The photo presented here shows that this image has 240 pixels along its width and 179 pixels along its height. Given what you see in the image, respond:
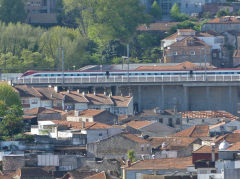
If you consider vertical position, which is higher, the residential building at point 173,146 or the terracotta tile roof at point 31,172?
the terracotta tile roof at point 31,172

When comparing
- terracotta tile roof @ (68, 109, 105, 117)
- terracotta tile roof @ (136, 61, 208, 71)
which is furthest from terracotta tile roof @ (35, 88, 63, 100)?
terracotta tile roof @ (136, 61, 208, 71)

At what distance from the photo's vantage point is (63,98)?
4299 inches

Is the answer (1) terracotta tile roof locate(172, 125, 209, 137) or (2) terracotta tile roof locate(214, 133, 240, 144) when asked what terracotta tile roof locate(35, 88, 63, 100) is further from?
(2) terracotta tile roof locate(214, 133, 240, 144)

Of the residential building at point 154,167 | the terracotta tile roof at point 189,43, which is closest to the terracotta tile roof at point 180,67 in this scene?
the terracotta tile roof at point 189,43

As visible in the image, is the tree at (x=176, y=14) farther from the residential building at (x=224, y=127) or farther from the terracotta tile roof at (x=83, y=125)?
the terracotta tile roof at (x=83, y=125)

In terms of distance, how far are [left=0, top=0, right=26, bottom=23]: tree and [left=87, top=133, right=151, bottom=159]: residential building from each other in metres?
69.2

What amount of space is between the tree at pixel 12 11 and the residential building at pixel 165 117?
149 ft

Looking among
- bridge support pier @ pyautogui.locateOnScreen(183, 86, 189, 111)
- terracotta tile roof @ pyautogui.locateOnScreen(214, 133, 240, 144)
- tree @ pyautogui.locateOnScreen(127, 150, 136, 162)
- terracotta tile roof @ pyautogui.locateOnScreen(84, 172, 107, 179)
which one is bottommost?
bridge support pier @ pyautogui.locateOnScreen(183, 86, 189, 111)

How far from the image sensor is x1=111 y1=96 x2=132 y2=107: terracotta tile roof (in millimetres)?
109750

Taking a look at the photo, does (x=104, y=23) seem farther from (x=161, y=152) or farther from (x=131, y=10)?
(x=161, y=152)

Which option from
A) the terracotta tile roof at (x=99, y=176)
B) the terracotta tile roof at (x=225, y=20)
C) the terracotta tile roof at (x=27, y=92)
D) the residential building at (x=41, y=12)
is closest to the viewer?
the terracotta tile roof at (x=99, y=176)

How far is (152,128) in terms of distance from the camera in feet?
308

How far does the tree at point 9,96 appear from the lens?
326ft

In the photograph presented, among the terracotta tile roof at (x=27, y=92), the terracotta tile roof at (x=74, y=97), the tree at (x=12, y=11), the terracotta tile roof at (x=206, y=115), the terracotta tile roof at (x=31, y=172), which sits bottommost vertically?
the terracotta tile roof at (x=206, y=115)
